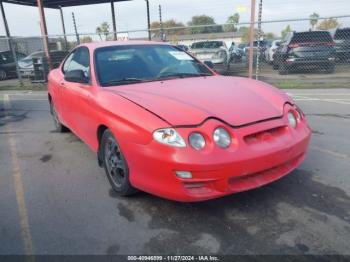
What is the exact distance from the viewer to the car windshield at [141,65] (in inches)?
149

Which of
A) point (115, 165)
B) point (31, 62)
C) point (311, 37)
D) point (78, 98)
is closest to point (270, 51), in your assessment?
point (311, 37)

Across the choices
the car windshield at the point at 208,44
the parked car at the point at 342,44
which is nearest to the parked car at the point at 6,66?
the car windshield at the point at 208,44

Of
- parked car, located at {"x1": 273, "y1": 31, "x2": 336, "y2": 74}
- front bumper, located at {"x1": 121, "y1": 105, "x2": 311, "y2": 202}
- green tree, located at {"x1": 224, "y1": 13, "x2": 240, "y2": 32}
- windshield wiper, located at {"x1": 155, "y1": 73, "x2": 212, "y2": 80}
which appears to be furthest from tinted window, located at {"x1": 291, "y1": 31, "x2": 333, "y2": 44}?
front bumper, located at {"x1": 121, "y1": 105, "x2": 311, "y2": 202}

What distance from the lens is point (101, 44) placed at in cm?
432

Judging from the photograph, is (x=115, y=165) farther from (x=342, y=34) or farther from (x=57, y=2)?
(x=57, y=2)

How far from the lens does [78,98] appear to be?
13.3 ft

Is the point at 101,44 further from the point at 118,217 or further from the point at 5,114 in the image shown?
the point at 5,114

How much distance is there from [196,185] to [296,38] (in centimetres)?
1181

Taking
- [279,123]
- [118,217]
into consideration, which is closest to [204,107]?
[279,123]

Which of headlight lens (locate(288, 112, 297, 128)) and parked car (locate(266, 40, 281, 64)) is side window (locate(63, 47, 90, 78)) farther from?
parked car (locate(266, 40, 281, 64))

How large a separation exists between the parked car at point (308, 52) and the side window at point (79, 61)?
30.4 ft

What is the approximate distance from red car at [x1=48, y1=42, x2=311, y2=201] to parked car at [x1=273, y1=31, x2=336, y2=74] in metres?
9.18

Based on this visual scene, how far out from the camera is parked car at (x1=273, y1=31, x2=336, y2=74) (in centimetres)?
1169

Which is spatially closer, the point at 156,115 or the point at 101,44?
the point at 156,115
